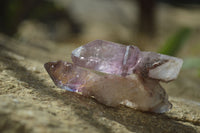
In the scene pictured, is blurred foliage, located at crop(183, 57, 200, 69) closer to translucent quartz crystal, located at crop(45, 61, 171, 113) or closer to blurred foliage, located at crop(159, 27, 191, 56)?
blurred foliage, located at crop(159, 27, 191, 56)

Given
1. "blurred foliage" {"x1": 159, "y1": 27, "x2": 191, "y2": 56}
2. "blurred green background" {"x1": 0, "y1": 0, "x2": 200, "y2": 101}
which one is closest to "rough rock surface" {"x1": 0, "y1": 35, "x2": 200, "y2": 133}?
"blurred foliage" {"x1": 159, "y1": 27, "x2": 191, "y2": 56}

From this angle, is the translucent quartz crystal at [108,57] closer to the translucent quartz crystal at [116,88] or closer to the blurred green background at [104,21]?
the translucent quartz crystal at [116,88]

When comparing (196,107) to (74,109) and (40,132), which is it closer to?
(74,109)

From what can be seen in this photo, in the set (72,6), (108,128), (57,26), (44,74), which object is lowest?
(108,128)

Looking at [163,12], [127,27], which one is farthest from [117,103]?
[163,12]

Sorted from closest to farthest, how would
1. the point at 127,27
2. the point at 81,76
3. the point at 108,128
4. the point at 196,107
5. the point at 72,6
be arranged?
the point at 108,128, the point at 81,76, the point at 196,107, the point at 127,27, the point at 72,6

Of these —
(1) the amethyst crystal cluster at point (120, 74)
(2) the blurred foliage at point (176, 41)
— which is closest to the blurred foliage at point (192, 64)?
(2) the blurred foliage at point (176, 41)

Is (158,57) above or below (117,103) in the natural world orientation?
above
